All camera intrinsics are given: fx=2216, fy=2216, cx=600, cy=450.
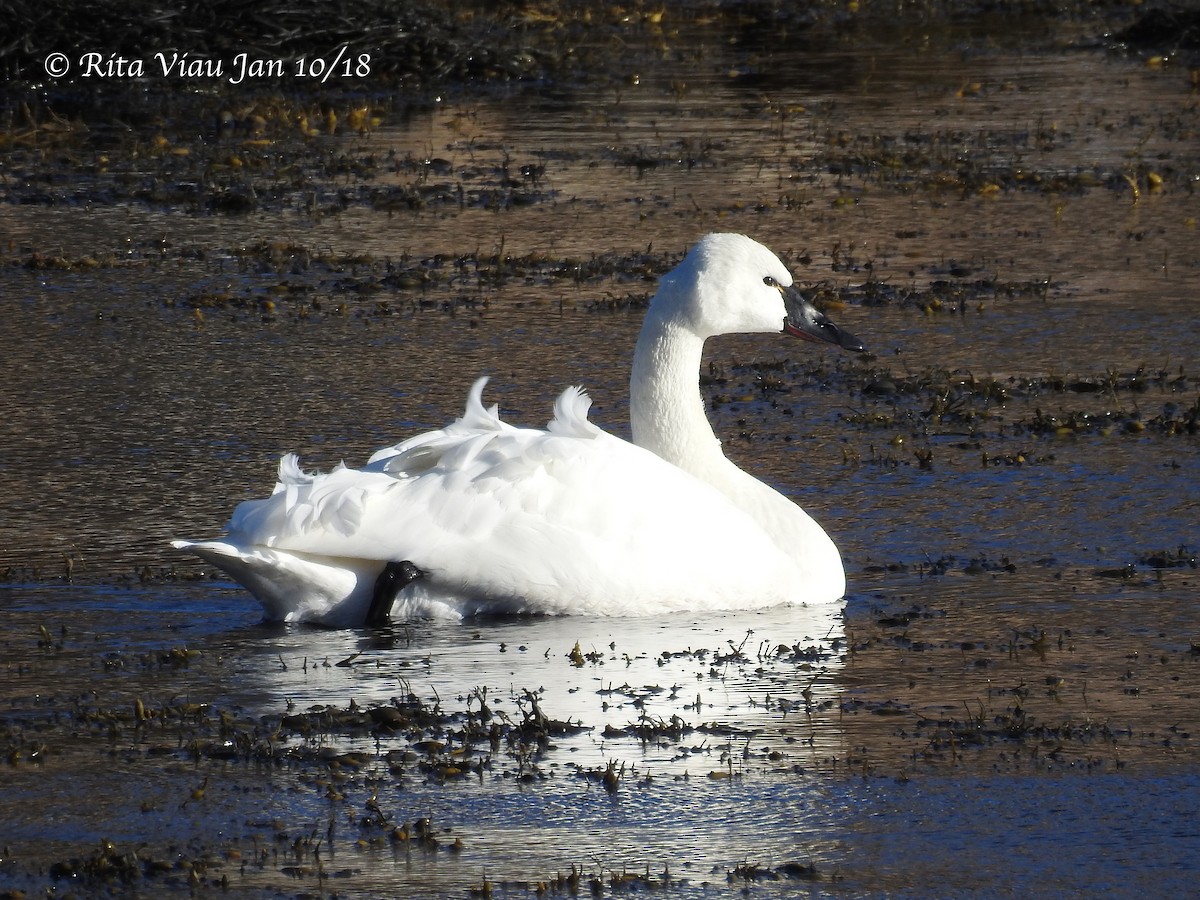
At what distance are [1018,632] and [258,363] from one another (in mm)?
5118

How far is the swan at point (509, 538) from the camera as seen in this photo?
6.96 metres

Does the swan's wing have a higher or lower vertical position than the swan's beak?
lower

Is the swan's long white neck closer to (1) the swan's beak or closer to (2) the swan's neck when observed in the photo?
(2) the swan's neck

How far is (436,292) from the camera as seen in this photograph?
12641 mm

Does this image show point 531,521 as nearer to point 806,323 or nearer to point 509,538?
point 509,538

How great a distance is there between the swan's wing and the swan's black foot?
0.11 feet

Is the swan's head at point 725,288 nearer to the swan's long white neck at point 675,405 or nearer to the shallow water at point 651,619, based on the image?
the swan's long white neck at point 675,405

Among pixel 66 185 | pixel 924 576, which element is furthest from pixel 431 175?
pixel 924 576

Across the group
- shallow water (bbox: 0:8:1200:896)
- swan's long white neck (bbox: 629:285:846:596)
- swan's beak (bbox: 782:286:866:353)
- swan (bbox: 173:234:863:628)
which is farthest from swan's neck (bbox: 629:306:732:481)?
shallow water (bbox: 0:8:1200:896)

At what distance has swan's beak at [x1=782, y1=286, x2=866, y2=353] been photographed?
8.32 m

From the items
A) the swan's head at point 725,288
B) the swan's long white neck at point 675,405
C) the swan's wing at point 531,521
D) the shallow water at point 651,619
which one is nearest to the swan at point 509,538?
the swan's wing at point 531,521

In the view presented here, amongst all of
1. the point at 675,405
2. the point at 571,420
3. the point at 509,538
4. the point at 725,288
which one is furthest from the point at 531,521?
the point at 725,288

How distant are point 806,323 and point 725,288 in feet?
1.76

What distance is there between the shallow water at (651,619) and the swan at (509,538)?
0.12 meters
